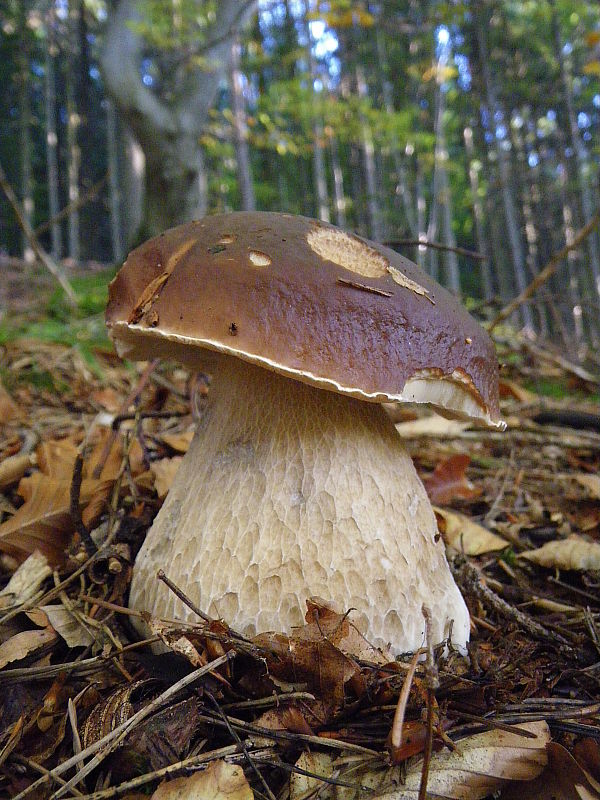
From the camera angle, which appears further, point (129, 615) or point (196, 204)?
point (196, 204)

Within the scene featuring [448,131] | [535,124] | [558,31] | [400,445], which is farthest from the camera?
→ [535,124]

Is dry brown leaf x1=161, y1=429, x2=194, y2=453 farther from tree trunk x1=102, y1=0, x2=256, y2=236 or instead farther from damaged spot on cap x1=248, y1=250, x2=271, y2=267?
tree trunk x1=102, y1=0, x2=256, y2=236

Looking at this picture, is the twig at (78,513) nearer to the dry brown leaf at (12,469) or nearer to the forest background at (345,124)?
the dry brown leaf at (12,469)

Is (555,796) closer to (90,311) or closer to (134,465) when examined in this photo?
(134,465)

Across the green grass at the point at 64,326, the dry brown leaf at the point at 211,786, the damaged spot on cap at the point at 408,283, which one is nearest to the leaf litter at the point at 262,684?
the dry brown leaf at the point at 211,786

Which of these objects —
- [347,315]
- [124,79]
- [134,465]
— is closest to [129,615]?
[134,465]

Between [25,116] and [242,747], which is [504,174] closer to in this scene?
[242,747]

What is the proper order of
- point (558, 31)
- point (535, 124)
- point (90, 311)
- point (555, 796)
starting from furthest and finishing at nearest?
point (535, 124) → point (558, 31) → point (90, 311) → point (555, 796)
